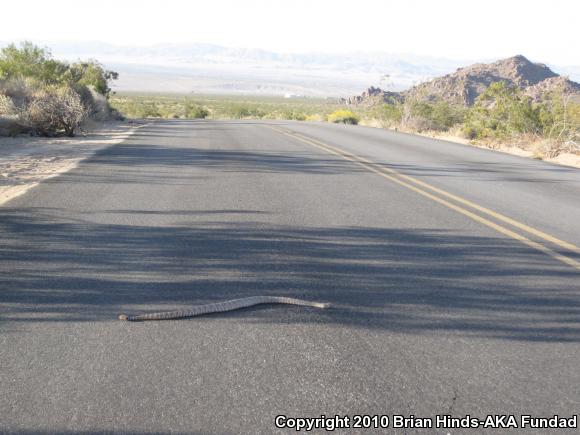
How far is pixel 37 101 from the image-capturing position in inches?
819

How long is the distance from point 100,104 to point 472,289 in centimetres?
2870

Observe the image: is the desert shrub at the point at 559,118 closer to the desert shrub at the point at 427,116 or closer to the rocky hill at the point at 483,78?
the desert shrub at the point at 427,116

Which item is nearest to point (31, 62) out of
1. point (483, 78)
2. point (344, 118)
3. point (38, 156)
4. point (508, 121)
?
point (344, 118)

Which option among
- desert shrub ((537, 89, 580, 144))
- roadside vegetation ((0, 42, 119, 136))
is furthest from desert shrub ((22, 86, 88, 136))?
desert shrub ((537, 89, 580, 144))

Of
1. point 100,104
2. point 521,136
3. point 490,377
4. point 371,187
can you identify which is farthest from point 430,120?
point 490,377

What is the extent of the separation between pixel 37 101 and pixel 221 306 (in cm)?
1797

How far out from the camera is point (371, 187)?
A: 11.2 m

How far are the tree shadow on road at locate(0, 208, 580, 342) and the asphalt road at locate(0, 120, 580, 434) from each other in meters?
0.02

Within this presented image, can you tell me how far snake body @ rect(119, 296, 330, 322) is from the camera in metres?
4.79

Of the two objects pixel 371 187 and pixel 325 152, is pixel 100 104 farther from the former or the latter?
pixel 371 187

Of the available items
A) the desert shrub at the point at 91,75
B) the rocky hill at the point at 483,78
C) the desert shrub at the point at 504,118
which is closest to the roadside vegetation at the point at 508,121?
the desert shrub at the point at 504,118

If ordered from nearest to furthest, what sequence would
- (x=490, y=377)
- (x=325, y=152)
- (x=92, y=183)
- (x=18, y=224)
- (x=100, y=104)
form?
(x=490, y=377)
(x=18, y=224)
(x=92, y=183)
(x=325, y=152)
(x=100, y=104)

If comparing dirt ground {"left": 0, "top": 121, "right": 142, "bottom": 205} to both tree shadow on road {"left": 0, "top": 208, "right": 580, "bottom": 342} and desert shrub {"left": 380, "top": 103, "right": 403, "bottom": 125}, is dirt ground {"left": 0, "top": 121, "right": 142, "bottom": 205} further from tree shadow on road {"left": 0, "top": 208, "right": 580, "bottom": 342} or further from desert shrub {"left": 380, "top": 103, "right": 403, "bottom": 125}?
desert shrub {"left": 380, "top": 103, "right": 403, "bottom": 125}

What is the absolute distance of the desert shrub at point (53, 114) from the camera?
811 inches
